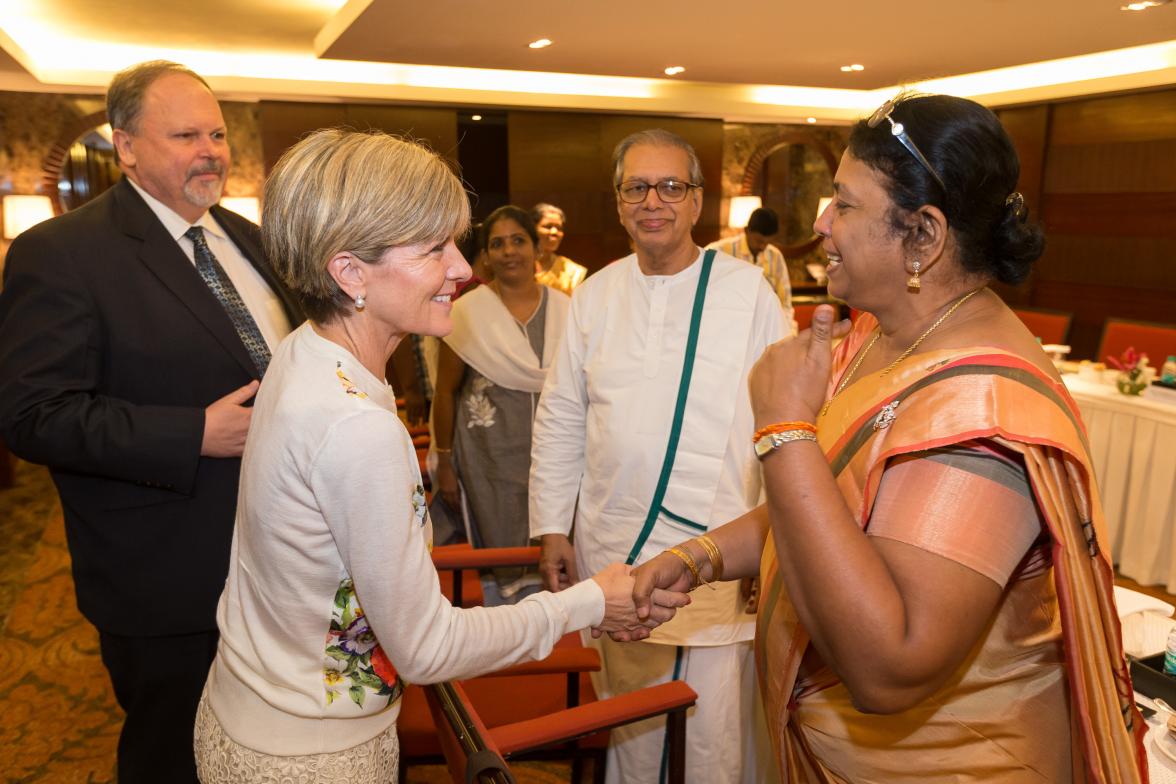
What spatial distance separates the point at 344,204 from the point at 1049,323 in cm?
646

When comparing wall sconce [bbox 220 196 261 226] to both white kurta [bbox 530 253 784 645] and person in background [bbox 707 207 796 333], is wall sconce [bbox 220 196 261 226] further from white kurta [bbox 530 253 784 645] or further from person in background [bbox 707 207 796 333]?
white kurta [bbox 530 253 784 645]

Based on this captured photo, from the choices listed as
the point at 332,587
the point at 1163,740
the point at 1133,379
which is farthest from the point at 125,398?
the point at 1133,379

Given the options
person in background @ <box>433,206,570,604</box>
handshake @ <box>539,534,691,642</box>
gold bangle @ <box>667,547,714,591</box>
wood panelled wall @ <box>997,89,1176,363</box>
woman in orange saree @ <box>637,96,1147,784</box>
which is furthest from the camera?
wood panelled wall @ <box>997,89,1176,363</box>

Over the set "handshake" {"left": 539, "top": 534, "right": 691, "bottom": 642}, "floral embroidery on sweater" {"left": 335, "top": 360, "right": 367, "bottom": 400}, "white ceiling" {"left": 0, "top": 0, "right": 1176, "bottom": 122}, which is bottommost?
"handshake" {"left": 539, "top": 534, "right": 691, "bottom": 642}

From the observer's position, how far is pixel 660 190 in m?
2.20

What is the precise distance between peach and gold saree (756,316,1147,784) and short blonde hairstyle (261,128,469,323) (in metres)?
0.69

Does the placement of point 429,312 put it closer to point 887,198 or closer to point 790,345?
point 790,345

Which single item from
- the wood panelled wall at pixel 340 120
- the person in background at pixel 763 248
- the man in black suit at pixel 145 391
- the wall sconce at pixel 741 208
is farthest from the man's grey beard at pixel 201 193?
the wall sconce at pixel 741 208

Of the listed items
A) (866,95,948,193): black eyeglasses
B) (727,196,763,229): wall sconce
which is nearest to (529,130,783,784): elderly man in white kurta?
(866,95,948,193): black eyeglasses

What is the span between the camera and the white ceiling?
16.9ft

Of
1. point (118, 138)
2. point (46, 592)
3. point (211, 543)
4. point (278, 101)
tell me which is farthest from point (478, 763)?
point (278, 101)

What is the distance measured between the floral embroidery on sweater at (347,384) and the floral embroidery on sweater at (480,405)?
2108 millimetres

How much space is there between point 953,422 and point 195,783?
6.18 feet

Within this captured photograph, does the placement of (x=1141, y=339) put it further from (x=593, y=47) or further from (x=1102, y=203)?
(x=593, y=47)
